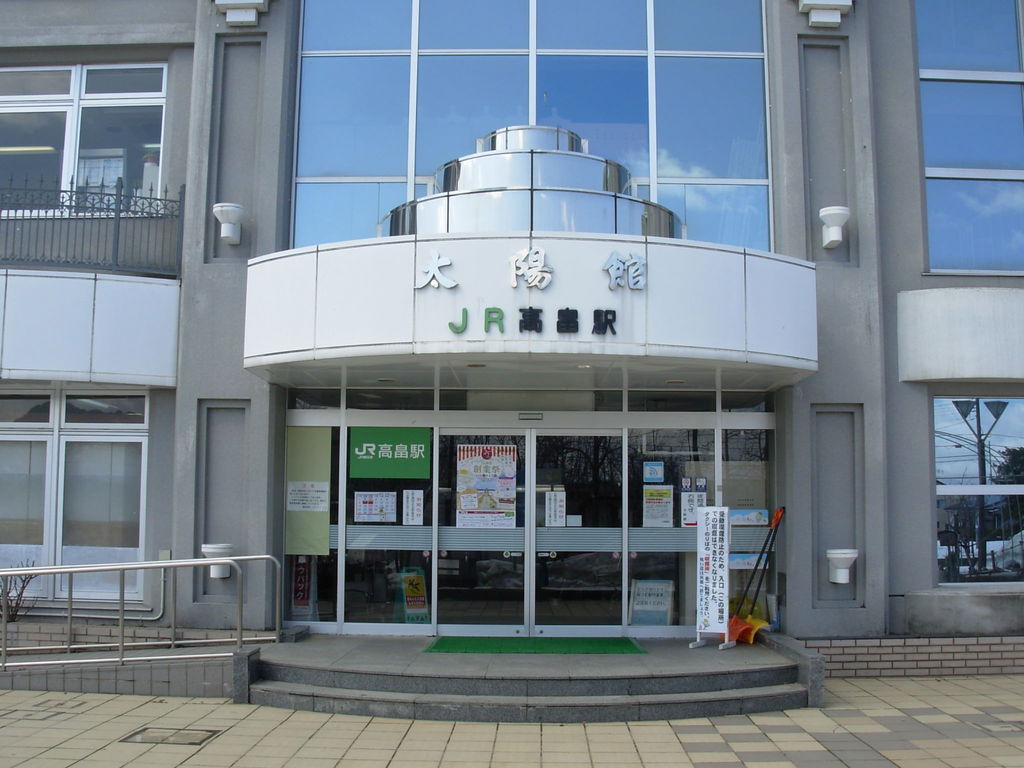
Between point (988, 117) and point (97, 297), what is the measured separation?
9754 mm

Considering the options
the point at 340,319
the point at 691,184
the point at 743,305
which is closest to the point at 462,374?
the point at 340,319

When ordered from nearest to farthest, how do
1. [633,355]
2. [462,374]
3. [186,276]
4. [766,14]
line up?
[633,355] < [462,374] < [186,276] < [766,14]

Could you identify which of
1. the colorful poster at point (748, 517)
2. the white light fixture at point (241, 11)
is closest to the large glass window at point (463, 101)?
the white light fixture at point (241, 11)

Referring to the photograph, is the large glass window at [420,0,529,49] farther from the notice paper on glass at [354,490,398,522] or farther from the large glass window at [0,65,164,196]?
the notice paper on glass at [354,490,398,522]

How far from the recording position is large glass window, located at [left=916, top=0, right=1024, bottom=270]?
946 centimetres

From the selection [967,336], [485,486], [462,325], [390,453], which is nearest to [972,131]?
[967,336]

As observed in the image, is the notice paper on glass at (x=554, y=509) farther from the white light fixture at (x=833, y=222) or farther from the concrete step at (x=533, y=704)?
the white light fixture at (x=833, y=222)

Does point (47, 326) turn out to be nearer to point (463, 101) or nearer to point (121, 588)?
point (121, 588)

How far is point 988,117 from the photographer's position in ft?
31.6

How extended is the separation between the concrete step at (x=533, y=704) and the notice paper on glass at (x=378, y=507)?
2189 millimetres

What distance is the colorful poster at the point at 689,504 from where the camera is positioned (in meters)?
9.16

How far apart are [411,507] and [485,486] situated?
81 cm

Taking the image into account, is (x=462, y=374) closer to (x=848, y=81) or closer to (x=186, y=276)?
(x=186, y=276)

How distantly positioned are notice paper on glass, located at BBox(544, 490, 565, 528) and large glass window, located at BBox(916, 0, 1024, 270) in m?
4.70
